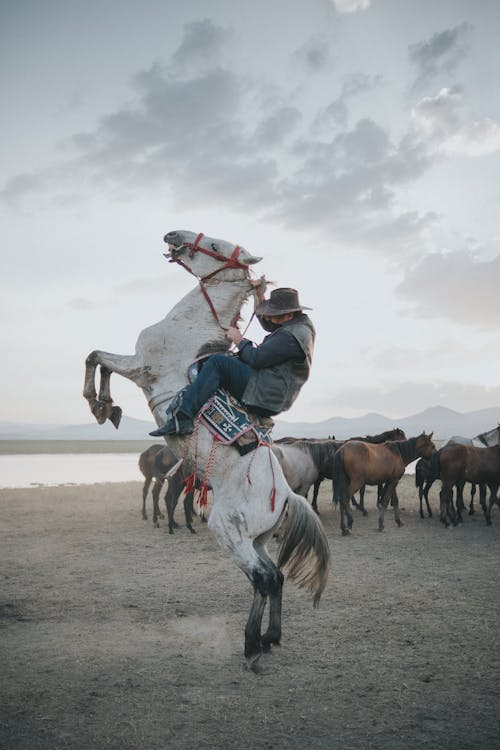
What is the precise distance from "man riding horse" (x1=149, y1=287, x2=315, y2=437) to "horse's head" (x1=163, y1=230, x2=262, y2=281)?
1.22 ft

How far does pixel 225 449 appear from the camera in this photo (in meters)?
3.72

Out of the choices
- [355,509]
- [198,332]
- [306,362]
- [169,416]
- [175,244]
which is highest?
[175,244]

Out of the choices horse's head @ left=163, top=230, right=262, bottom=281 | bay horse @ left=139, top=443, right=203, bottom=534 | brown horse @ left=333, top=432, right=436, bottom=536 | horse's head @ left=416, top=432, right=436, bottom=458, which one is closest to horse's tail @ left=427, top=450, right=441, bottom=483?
horse's head @ left=416, top=432, right=436, bottom=458

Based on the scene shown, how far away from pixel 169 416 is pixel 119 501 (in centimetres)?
1176

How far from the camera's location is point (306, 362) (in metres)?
3.64

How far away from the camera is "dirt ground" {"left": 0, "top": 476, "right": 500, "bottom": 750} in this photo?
2775 mm

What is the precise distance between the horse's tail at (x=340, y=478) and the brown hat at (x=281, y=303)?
24.0ft

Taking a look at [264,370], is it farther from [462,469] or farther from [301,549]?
[462,469]

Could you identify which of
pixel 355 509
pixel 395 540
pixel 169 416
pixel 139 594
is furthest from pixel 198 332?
pixel 355 509

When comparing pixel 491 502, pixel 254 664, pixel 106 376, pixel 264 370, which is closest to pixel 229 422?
pixel 264 370

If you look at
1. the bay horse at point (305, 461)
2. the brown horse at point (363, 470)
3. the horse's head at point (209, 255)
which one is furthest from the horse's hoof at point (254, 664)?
the bay horse at point (305, 461)

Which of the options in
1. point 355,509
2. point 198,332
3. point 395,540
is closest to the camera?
point 198,332

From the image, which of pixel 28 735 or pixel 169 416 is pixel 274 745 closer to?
pixel 28 735

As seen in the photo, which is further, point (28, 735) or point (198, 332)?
point (198, 332)
